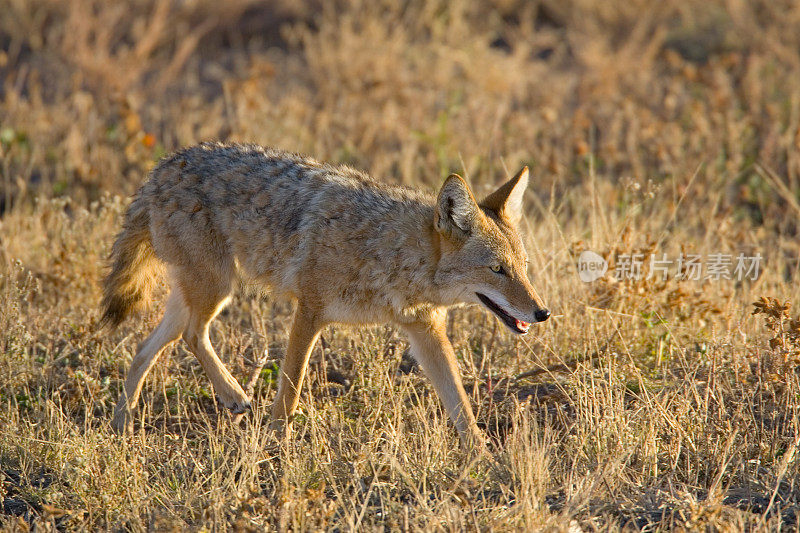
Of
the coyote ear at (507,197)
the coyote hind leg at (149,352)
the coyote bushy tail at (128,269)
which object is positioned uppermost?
the coyote ear at (507,197)

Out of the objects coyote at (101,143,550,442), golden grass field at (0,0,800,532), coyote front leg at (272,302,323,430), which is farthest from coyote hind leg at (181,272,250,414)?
coyote front leg at (272,302,323,430)

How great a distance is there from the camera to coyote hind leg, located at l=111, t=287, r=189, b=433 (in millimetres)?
5445

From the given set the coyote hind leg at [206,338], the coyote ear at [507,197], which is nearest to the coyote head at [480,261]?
the coyote ear at [507,197]

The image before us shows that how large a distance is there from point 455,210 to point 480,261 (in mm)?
302

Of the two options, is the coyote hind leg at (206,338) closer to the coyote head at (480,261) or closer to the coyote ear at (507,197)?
the coyote head at (480,261)

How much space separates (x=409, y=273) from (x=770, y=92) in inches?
290

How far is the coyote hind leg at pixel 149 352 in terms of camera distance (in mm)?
5445

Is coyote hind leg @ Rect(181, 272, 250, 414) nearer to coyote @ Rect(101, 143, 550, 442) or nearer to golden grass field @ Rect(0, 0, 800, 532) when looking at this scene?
coyote @ Rect(101, 143, 550, 442)

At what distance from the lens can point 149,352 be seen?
5570 millimetres

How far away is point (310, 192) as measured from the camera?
17.3 feet

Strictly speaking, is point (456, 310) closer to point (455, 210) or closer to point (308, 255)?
point (308, 255)

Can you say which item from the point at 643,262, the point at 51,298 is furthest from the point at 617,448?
the point at 51,298

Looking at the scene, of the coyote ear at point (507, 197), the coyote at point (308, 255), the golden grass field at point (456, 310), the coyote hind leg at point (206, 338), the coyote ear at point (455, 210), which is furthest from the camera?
the coyote hind leg at point (206, 338)

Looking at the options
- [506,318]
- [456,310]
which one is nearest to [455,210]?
[506,318]
